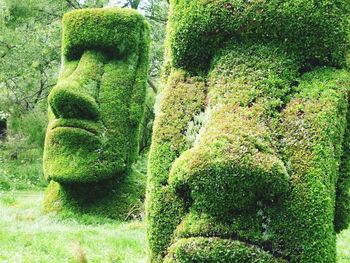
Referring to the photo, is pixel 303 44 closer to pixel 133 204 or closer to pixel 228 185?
pixel 228 185

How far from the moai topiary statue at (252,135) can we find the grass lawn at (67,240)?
204cm

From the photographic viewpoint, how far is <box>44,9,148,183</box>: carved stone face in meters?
10.1

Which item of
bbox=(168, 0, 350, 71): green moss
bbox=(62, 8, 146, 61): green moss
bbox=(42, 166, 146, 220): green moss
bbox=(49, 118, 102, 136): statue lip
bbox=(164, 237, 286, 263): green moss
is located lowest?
bbox=(42, 166, 146, 220): green moss

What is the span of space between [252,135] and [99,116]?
7.16m

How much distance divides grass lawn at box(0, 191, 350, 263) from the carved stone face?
0.89m

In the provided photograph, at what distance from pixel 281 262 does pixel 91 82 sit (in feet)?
24.9

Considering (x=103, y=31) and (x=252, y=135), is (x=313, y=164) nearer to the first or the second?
(x=252, y=135)

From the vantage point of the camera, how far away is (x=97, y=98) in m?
10.5

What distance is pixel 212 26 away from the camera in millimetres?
3961

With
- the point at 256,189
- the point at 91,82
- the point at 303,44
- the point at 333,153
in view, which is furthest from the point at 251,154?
the point at 91,82

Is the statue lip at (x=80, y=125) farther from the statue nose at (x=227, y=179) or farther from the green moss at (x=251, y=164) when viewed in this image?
the statue nose at (x=227, y=179)

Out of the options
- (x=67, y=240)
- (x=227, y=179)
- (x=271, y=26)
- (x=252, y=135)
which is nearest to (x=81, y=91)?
(x=67, y=240)

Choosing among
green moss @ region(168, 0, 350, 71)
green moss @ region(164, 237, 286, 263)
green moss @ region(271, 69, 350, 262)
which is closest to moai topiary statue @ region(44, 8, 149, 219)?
green moss @ region(168, 0, 350, 71)

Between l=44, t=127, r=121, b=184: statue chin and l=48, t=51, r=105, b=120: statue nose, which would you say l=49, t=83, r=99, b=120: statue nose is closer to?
l=48, t=51, r=105, b=120: statue nose
